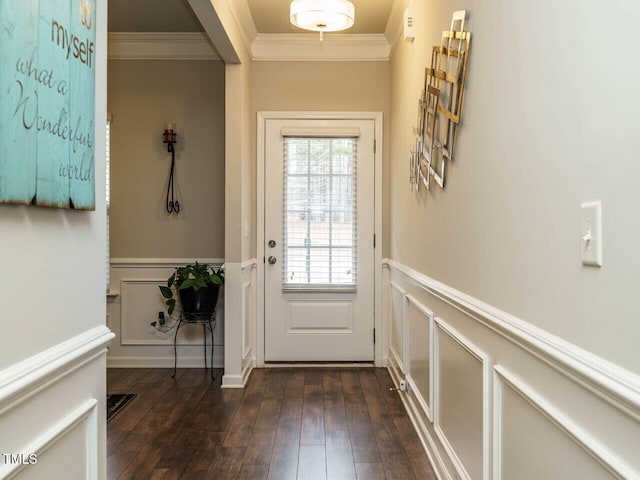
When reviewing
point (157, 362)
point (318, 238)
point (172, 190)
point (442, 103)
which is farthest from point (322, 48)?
point (157, 362)

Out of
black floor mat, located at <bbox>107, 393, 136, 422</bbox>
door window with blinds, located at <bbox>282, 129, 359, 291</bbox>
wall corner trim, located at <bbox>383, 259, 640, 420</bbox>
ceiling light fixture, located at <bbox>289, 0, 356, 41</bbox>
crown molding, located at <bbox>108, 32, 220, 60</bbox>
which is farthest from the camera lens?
door window with blinds, located at <bbox>282, 129, 359, 291</bbox>

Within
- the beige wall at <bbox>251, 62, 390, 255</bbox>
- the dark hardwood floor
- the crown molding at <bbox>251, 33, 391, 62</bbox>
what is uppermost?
the crown molding at <bbox>251, 33, 391, 62</bbox>

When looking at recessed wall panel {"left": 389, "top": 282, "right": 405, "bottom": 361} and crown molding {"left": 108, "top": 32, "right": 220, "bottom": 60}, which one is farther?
crown molding {"left": 108, "top": 32, "right": 220, "bottom": 60}

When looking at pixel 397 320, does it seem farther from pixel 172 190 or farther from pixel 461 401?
pixel 172 190

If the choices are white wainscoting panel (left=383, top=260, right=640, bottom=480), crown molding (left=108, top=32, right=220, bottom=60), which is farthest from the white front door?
white wainscoting panel (left=383, top=260, right=640, bottom=480)

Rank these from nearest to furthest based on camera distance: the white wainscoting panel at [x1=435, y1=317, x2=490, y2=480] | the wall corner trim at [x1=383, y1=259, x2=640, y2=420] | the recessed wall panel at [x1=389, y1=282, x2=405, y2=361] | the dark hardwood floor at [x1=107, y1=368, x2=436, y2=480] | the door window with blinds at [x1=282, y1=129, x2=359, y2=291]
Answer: the wall corner trim at [x1=383, y1=259, x2=640, y2=420] → the white wainscoting panel at [x1=435, y1=317, x2=490, y2=480] → the dark hardwood floor at [x1=107, y1=368, x2=436, y2=480] → the recessed wall panel at [x1=389, y1=282, x2=405, y2=361] → the door window with blinds at [x1=282, y1=129, x2=359, y2=291]

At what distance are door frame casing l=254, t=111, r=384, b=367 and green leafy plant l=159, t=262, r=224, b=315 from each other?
396 millimetres

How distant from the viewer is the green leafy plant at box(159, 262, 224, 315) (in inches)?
130

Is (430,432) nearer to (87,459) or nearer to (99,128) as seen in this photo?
(87,459)

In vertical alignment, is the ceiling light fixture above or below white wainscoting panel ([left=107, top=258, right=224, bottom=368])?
above

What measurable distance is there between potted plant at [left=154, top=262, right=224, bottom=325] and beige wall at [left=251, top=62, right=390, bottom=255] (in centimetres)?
137

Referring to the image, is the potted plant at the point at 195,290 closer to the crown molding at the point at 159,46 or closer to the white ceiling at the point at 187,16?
the crown molding at the point at 159,46

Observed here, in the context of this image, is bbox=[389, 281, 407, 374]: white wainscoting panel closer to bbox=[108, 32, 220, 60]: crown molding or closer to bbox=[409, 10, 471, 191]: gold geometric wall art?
bbox=[409, 10, 471, 191]: gold geometric wall art

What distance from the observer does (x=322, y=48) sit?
12.3ft
